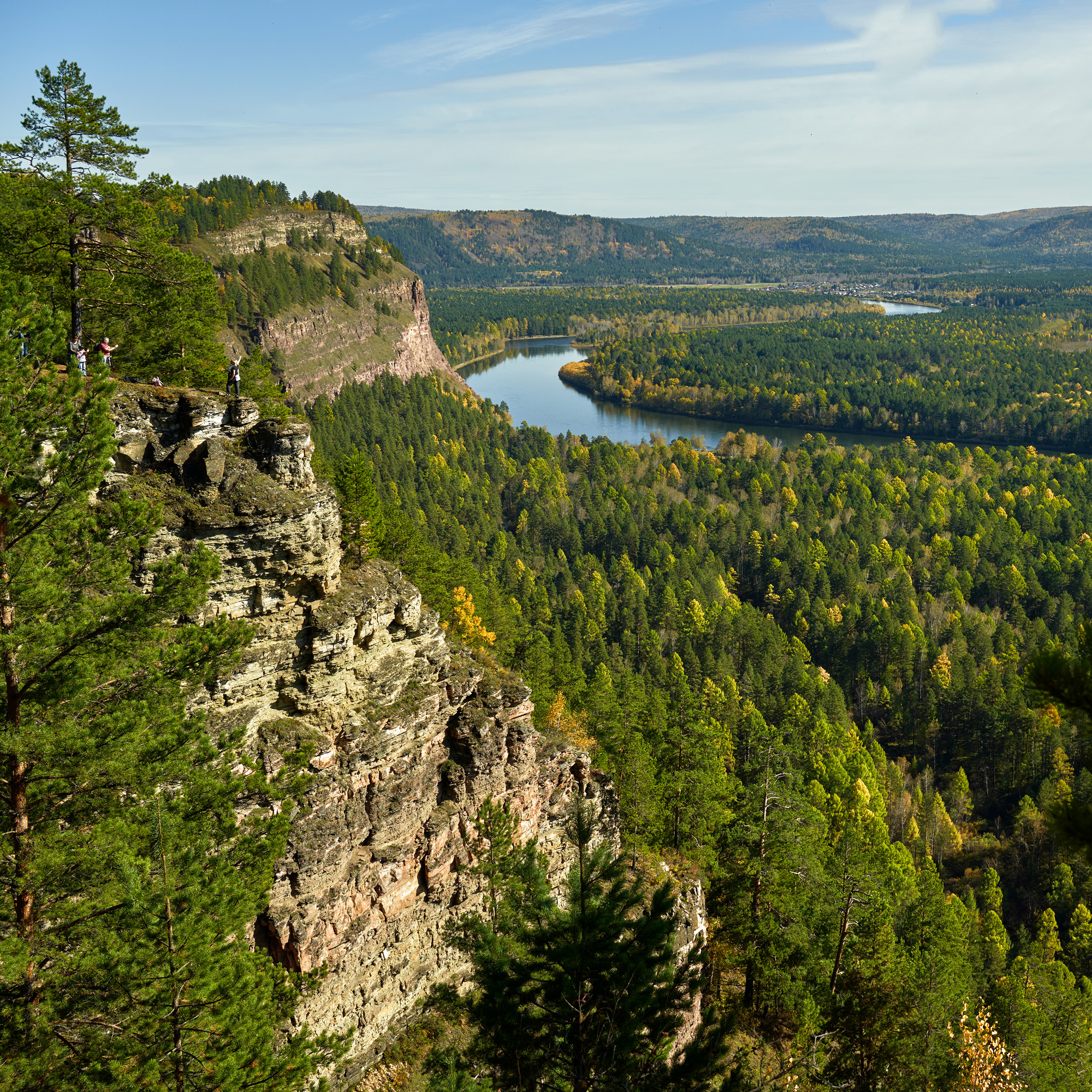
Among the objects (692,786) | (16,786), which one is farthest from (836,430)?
(16,786)

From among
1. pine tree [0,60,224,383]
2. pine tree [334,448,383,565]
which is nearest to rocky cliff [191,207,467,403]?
pine tree [334,448,383,565]

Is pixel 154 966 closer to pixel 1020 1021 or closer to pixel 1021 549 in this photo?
pixel 1020 1021

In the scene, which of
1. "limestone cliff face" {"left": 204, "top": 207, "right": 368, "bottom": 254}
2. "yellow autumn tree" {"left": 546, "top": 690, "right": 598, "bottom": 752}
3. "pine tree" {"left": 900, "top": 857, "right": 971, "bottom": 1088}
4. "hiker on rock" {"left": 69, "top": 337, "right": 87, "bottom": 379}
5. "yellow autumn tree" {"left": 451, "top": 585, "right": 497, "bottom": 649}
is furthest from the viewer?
"limestone cliff face" {"left": 204, "top": 207, "right": 368, "bottom": 254}

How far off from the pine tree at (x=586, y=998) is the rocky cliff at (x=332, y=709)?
791 centimetres

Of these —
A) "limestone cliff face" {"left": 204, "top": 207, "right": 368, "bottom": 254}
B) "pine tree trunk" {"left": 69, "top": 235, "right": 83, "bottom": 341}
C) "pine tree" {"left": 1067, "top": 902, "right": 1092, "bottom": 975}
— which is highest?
"limestone cliff face" {"left": 204, "top": 207, "right": 368, "bottom": 254}

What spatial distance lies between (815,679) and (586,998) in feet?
188

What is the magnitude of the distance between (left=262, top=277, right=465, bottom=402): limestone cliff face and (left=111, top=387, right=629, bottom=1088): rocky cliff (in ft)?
306

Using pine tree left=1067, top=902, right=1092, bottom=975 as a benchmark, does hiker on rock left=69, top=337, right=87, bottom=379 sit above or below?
above

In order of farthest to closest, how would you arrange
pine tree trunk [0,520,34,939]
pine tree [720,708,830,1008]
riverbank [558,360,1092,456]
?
riverbank [558,360,1092,456], pine tree [720,708,830,1008], pine tree trunk [0,520,34,939]

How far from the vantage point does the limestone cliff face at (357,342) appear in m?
113

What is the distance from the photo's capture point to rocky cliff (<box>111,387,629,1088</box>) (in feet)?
65.1

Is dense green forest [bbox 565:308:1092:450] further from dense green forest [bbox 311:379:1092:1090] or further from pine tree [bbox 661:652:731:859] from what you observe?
pine tree [bbox 661:652:731:859]

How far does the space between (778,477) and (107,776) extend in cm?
11714

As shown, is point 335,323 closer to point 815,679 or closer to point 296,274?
point 296,274
